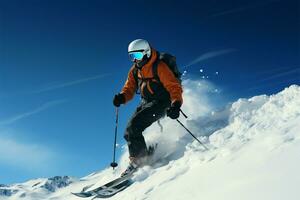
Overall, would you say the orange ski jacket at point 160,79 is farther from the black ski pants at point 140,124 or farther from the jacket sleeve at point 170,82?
the black ski pants at point 140,124

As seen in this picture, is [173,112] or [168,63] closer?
[173,112]

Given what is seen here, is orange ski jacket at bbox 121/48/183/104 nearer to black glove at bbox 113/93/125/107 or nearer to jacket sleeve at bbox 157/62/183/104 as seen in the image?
jacket sleeve at bbox 157/62/183/104

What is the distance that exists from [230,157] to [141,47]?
14.3 feet

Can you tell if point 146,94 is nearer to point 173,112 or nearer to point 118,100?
point 118,100

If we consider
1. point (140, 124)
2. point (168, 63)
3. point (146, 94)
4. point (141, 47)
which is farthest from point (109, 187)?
point (141, 47)

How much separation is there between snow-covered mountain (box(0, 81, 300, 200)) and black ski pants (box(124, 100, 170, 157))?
0.56m

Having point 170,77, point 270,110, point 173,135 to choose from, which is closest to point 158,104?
point 170,77

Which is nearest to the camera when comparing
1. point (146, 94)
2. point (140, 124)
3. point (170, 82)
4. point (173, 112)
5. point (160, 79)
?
point (173, 112)

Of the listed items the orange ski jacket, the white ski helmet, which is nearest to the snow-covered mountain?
the orange ski jacket

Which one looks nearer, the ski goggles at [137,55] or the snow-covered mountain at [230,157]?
the snow-covered mountain at [230,157]

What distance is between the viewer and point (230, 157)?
884cm

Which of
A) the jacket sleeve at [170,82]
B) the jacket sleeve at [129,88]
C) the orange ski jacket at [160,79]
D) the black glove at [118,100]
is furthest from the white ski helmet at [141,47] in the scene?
the black glove at [118,100]

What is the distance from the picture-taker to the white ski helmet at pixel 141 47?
476 inches

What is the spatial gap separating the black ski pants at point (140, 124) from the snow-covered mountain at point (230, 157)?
0.56 m
